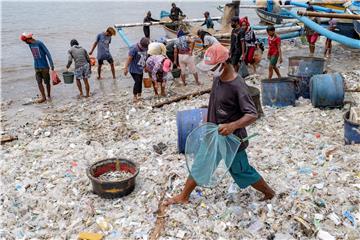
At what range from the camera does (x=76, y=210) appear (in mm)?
4605

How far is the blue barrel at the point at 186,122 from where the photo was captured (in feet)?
19.1

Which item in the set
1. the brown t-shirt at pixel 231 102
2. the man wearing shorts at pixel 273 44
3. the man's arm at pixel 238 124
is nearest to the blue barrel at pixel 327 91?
the man wearing shorts at pixel 273 44

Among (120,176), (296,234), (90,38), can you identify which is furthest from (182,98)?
(90,38)

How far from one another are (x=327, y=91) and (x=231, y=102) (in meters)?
4.11

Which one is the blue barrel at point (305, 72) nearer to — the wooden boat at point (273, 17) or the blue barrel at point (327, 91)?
the blue barrel at point (327, 91)

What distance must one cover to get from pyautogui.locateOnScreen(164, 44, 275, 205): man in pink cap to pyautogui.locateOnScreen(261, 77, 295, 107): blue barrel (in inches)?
148

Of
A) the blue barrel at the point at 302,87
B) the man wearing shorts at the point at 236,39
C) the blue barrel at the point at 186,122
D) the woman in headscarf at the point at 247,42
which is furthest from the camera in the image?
the woman in headscarf at the point at 247,42

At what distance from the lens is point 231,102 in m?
3.84

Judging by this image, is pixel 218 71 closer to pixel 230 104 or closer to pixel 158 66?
pixel 230 104

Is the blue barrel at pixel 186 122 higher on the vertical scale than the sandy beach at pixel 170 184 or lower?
higher

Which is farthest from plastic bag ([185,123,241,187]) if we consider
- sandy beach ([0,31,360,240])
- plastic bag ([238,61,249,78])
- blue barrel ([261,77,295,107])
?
plastic bag ([238,61,249,78])

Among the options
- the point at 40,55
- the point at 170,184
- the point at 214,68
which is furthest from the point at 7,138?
the point at 214,68

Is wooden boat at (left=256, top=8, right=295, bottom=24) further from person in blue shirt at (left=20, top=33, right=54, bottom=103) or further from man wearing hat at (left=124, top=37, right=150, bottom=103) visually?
person in blue shirt at (left=20, top=33, right=54, bottom=103)

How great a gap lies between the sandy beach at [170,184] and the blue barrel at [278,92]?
195mm
